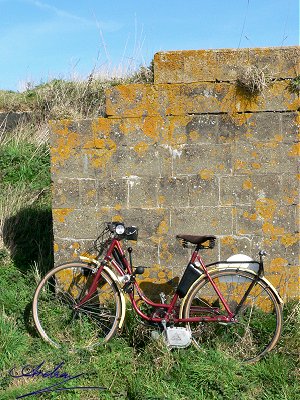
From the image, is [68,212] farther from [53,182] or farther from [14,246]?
[14,246]

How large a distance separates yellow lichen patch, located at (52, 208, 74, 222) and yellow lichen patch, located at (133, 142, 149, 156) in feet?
3.06

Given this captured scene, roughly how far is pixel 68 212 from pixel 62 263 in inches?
20.8

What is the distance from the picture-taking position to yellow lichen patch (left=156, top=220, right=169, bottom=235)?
6.10 meters

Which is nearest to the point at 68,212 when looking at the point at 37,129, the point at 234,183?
the point at 234,183

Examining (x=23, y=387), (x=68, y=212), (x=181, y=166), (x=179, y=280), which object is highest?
(x=181, y=166)

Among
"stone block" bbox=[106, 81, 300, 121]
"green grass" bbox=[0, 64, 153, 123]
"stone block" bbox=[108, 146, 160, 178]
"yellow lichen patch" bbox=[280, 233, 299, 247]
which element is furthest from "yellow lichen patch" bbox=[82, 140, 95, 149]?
"green grass" bbox=[0, 64, 153, 123]

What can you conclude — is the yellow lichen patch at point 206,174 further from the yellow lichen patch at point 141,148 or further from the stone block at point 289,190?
the stone block at point 289,190

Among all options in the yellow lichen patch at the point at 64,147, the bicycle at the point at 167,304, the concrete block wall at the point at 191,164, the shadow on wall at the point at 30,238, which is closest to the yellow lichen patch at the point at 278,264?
the concrete block wall at the point at 191,164

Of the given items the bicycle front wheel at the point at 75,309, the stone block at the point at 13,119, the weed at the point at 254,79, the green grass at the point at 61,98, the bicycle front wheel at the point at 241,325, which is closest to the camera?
the bicycle front wheel at the point at 241,325

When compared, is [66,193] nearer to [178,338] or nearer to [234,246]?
[234,246]

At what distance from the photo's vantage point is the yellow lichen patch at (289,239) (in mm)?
6031

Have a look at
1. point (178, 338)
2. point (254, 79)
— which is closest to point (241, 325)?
point (178, 338)

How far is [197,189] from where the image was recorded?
19.9ft

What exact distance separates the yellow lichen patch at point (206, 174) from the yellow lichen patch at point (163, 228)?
59cm
